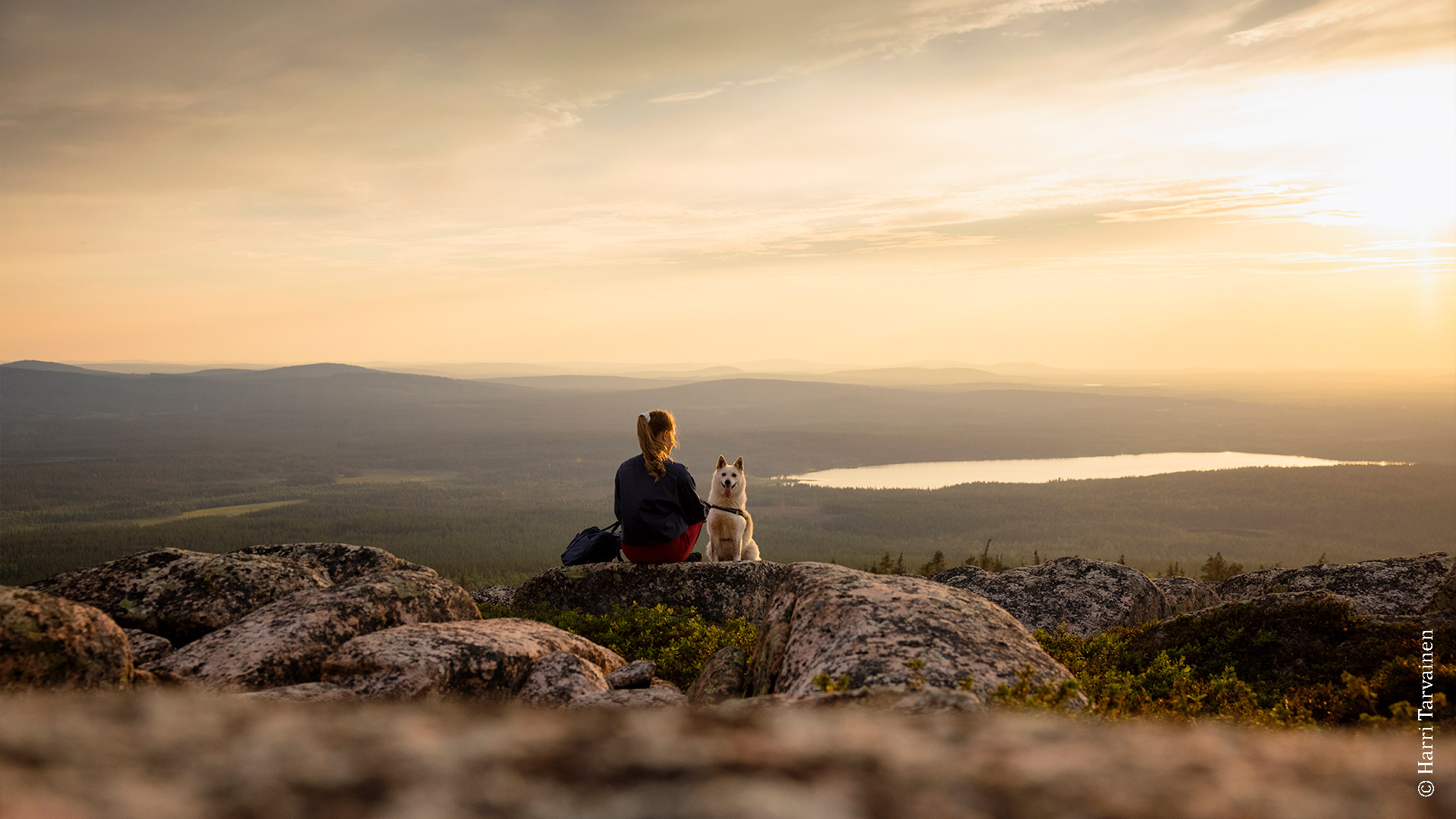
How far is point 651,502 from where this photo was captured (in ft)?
42.7

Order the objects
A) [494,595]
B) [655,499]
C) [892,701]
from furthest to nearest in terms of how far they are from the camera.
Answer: [494,595] < [655,499] < [892,701]

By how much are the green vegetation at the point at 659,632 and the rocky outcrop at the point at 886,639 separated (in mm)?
1633

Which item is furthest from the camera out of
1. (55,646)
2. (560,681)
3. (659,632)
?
(659,632)

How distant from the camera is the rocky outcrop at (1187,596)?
14.4 meters

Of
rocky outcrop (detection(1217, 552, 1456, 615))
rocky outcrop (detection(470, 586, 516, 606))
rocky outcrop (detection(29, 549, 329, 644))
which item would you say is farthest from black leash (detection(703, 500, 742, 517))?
rocky outcrop (detection(1217, 552, 1456, 615))

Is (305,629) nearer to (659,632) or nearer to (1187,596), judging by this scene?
(659,632)

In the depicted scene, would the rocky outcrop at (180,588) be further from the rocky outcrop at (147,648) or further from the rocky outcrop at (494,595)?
the rocky outcrop at (494,595)

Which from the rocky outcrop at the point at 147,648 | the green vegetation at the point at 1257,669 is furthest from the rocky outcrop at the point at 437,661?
the green vegetation at the point at 1257,669

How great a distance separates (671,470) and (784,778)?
10885 millimetres

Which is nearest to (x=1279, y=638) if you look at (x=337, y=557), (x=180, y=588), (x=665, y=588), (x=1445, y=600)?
(x=1445, y=600)

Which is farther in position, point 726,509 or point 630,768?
point 726,509

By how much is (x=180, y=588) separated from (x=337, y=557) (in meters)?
3.10

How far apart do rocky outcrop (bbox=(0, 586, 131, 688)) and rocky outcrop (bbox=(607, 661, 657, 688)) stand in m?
4.12

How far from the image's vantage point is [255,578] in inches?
420
